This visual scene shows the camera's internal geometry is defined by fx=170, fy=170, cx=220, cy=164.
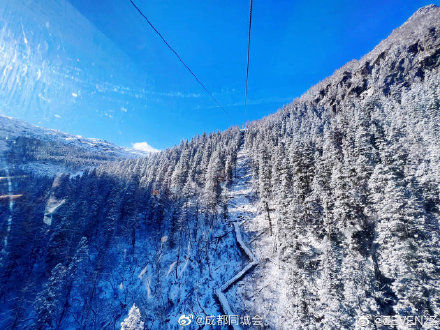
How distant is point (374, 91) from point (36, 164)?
21891cm

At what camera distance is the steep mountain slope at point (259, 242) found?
1617cm

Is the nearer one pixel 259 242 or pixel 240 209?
pixel 259 242

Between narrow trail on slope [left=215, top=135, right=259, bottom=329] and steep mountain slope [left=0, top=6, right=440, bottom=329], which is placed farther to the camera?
narrow trail on slope [left=215, top=135, right=259, bottom=329]

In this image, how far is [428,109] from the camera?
41.4m

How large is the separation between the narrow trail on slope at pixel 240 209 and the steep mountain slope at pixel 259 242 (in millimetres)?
309

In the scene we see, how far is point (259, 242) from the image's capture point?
36.4 metres

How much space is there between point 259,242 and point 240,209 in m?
12.8

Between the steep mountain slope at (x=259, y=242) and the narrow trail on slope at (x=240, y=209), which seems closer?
the steep mountain slope at (x=259, y=242)

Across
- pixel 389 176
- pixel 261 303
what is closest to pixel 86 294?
pixel 261 303

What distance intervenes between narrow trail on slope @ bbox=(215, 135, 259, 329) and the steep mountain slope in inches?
12.2

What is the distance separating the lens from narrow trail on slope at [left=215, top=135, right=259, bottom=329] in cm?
3072

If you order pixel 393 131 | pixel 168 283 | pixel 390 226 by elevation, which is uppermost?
pixel 393 131

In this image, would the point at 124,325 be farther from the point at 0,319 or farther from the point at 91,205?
the point at 91,205

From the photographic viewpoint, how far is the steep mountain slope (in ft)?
53.1
